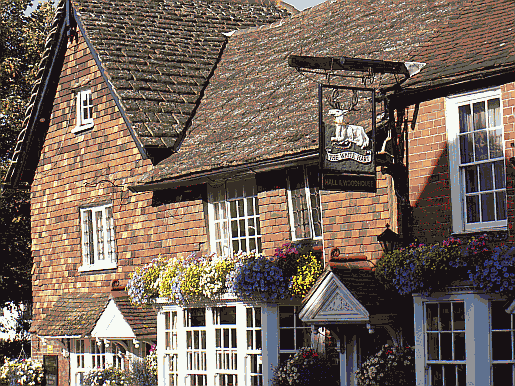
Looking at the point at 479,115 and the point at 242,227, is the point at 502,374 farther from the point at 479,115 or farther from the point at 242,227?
the point at 242,227

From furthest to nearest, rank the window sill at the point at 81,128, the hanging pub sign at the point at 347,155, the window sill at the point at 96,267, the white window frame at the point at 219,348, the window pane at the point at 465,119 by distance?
the window sill at the point at 81,128 → the window sill at the point at 96,267 → the white window frame at the point at 219,348 → the window pane at the point at 465,119 → the hanging pub sign at the point at 347,155

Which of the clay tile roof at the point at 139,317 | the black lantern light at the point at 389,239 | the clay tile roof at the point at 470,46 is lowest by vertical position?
the clay tile roof at the point at 139,317

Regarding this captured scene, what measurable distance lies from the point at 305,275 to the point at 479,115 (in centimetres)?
397

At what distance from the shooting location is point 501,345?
470 inches

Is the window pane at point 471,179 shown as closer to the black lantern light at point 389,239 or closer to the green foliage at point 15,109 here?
the black lantern light at point 389,239

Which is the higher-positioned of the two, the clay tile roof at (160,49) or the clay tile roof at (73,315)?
the clay tile roof at (160,49)

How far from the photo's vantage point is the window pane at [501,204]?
12.5 m

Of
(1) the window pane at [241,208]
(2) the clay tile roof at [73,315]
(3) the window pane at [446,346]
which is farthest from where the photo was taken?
(2) the clay tile roof at [73,315]

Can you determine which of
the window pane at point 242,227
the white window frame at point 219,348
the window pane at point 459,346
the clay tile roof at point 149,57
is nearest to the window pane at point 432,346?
the window pane at point 459,346

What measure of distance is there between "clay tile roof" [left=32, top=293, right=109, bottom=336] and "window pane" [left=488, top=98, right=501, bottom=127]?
972cm

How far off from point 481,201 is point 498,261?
1543 millimetres

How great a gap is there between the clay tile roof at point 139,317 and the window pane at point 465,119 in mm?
8127

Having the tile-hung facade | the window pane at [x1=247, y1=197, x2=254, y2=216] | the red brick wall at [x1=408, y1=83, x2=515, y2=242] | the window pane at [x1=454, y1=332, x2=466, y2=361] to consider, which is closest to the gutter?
the tile-hung facade

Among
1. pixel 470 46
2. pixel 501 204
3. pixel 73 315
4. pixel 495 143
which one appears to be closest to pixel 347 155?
pixel 495 143
